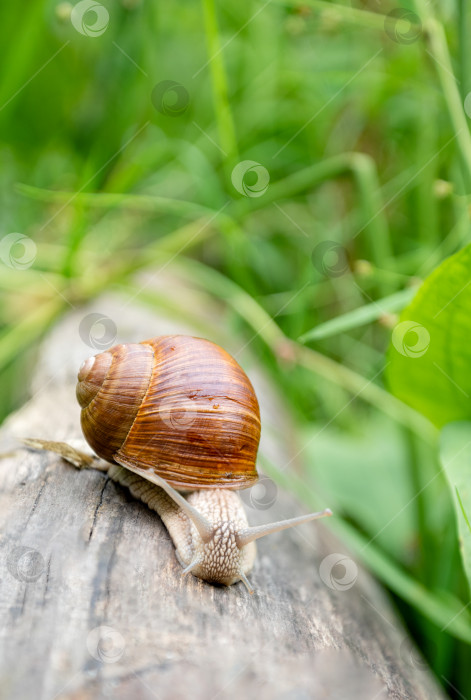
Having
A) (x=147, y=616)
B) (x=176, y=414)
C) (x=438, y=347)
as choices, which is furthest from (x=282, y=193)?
(x=147, y=616)

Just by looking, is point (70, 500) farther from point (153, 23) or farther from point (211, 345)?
point (153, 23)

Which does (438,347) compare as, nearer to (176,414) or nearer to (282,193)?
(176,414)

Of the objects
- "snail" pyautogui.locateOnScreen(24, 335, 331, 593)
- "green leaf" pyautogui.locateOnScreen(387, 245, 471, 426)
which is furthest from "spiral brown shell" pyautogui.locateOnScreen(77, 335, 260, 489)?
"green leaf" pyautogui.locateOnScreen(387, 245, 471, 426)

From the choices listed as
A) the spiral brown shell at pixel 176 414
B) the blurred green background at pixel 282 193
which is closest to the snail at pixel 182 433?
the spiral brown shell at pixel 176 414

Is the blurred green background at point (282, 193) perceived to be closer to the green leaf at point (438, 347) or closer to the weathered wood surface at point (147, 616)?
the green leaf at point (438, 347)

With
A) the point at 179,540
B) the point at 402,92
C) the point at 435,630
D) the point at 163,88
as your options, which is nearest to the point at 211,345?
the point at 179,540
